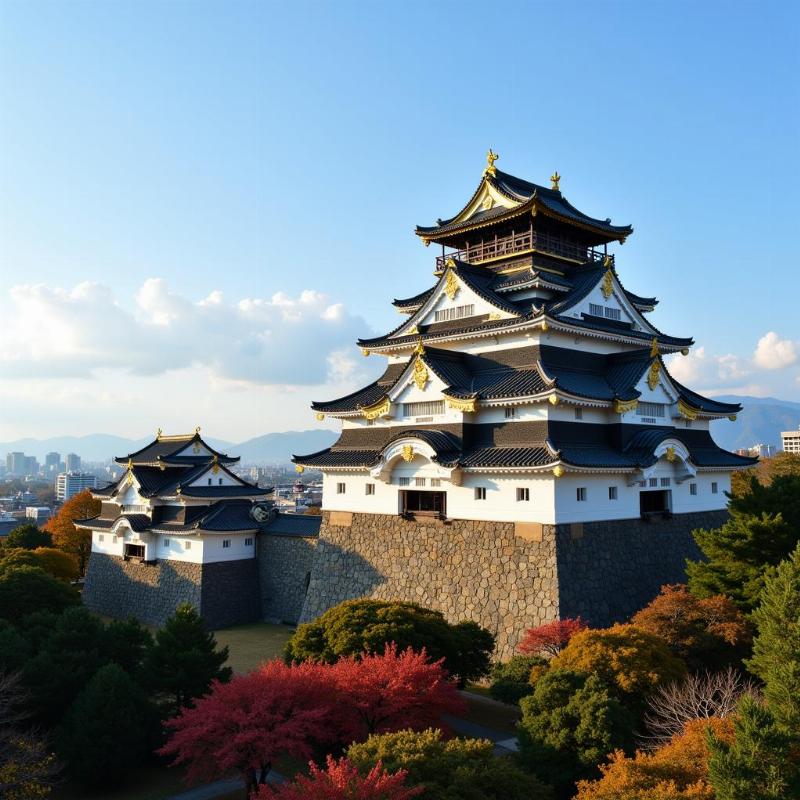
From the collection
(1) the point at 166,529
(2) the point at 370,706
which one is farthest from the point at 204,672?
(1) the point at 166,529

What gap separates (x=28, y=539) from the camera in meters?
45.3

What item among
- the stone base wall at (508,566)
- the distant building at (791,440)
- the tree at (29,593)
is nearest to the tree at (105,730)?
the tree at (29,593)

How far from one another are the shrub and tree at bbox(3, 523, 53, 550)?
115 feet

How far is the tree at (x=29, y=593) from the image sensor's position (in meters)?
29.5

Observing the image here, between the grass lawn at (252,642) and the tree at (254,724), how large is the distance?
11404 mm

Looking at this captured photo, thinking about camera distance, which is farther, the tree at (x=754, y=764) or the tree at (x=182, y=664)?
the tree at (x=182, y=664)

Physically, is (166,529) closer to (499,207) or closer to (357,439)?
(357,439)

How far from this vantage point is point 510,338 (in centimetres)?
2898

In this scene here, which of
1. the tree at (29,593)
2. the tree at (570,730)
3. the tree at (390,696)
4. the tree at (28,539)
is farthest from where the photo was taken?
the tree at (28,539)

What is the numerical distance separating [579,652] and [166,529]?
81.6ft

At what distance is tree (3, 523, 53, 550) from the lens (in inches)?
1769

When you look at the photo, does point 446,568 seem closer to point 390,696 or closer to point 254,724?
point 390,696

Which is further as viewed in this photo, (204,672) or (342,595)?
(342,595)

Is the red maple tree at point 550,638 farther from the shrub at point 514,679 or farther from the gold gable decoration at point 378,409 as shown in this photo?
the gold gable decoration at point 378,409
